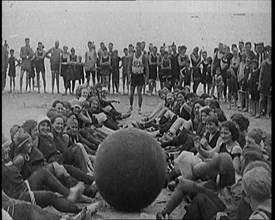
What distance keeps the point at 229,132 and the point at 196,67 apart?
3.17 ft

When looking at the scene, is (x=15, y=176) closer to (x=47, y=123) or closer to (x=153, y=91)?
(x=47, y=123)

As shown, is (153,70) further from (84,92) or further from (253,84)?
(253,84)

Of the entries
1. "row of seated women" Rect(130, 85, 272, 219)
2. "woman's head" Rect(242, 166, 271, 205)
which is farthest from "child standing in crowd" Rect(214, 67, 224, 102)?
"woman's head" Rect(242, 166, 271, 205)

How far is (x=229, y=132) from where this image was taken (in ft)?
25.1

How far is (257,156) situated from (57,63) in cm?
288

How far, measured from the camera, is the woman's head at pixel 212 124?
25.3 ft

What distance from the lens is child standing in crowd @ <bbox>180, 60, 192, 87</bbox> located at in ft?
25.4

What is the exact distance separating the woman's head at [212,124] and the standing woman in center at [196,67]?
1.38ft

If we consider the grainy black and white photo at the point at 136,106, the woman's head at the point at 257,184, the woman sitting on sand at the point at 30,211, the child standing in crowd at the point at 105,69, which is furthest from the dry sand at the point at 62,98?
the woman's head at the point at 257,184

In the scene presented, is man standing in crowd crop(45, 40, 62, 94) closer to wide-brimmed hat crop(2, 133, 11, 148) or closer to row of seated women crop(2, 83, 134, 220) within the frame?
row of seated women crop(2, 83, 134, 220)

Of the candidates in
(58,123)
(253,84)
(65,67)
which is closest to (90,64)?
(65,67)

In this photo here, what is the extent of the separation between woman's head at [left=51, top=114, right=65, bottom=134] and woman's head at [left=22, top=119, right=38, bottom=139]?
235 millimetres

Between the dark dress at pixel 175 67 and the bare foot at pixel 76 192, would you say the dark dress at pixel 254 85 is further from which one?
the bare foot at pixel 76 192

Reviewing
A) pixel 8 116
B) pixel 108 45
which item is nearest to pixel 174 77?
pixel 108 45
